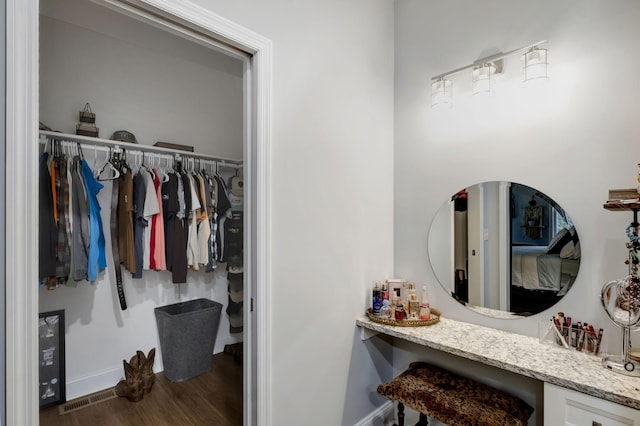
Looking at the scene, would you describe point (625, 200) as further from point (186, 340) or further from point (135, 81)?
point (135, 81)

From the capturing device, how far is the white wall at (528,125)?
1459 mm

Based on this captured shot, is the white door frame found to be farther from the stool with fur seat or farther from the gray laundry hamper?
the gray laundry hamper

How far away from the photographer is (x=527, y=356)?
56.7 inches

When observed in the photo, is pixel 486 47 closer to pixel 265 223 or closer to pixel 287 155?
pixel 287 155

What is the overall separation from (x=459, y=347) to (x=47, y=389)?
2753 millimetres

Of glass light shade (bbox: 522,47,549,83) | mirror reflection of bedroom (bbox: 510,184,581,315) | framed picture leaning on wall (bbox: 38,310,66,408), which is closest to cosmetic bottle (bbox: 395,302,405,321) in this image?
mirror reflection of bedroom (bbox: 510,184,581,315)

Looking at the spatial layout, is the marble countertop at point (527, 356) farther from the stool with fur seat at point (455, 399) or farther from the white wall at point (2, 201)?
the white wall at point (2, 201)

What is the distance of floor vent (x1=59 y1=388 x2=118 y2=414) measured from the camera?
229cm

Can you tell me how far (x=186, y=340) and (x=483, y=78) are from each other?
2.86 metres

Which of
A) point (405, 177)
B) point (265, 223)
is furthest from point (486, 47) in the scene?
point (265, 223)

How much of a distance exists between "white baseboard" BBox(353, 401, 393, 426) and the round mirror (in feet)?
3.01

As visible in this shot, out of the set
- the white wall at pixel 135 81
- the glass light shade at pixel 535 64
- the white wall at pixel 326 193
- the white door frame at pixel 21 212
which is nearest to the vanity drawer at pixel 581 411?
the white wall at pixel 326 193

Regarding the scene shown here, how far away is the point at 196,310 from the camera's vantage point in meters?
2.91

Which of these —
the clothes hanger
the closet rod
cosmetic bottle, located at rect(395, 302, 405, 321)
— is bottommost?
cosmetic bottle, located at rect(395, 302, 405, 321)
